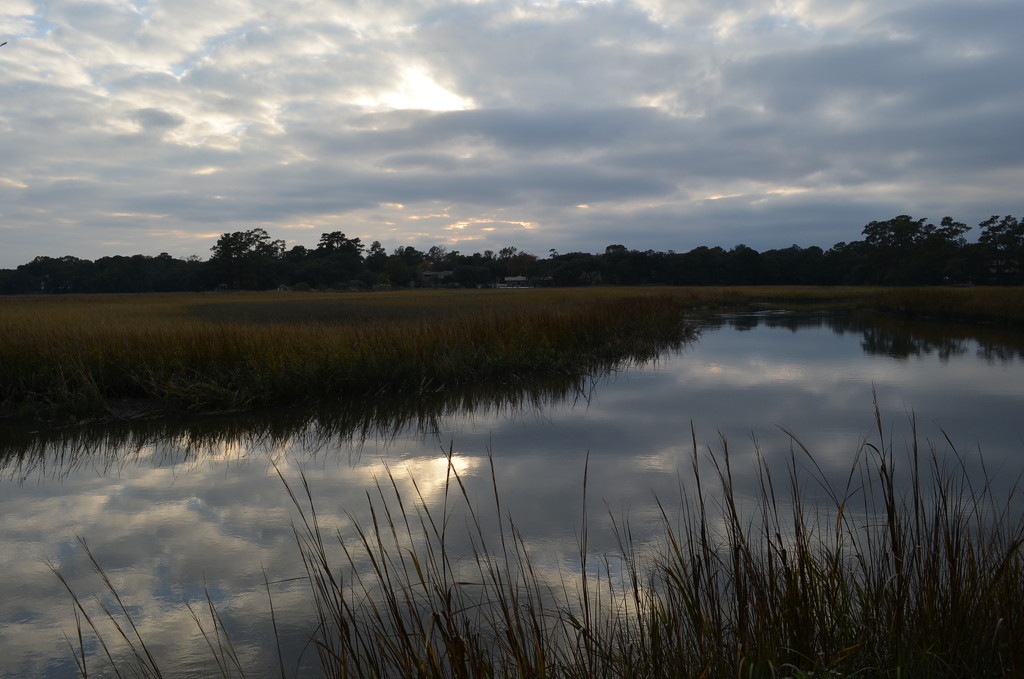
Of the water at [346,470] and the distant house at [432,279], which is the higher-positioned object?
the distant house at [432,279]

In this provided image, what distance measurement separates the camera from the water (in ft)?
11.3

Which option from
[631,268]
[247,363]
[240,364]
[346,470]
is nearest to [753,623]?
[346,470]

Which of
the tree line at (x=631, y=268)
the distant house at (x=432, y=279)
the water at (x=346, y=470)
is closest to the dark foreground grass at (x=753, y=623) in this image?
the water at (x=346, y=470)

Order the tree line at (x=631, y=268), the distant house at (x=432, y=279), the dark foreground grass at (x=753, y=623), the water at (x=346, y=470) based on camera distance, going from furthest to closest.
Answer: the distant house at (x=432, y=279)
the tree line at (x=631, y=268)
the water at (x=346, y=470)
the dark foreground grass at (x=753, y=623)

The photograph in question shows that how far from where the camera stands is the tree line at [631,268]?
56.1 meters

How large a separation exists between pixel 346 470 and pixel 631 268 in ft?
229

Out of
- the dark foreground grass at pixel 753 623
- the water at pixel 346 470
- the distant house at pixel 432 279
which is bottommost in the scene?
the water at pixel 346 470

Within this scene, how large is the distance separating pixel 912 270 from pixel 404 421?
6163 cm

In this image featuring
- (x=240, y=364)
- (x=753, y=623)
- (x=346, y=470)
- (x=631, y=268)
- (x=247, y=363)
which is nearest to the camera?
(x=753, y=623)

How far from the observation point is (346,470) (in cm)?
591

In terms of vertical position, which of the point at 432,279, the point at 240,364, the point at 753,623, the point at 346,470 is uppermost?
the point at 432,279

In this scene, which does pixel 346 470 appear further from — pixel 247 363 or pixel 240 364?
pixel 240 364

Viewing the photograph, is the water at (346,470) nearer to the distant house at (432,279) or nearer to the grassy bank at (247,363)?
the grassy bank at (247,363)

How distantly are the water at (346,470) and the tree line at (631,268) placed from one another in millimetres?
53698
